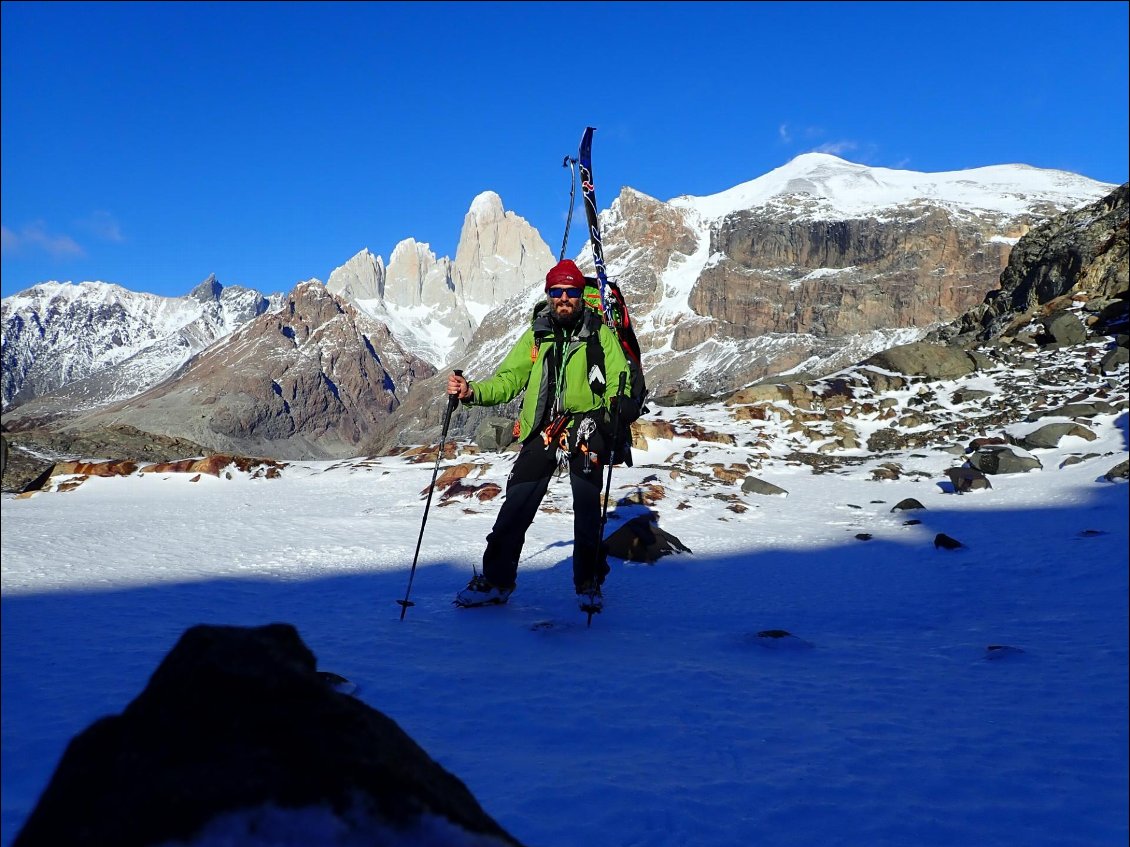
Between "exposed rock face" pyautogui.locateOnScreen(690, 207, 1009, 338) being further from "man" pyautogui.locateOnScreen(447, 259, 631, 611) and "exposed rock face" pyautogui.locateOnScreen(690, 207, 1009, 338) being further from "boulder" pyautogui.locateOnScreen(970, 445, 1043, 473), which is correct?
"man" pyautogui.locateOnScreen(447, 259, 631, 611)

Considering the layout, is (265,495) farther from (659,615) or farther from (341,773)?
(341,773)

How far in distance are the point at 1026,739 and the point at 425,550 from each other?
560 centimetres

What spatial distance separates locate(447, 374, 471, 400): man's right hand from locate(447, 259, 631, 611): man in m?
0.09

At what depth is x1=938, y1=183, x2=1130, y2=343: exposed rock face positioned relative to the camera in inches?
1153

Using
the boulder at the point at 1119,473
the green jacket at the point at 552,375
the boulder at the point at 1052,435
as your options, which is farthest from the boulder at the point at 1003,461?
the green jacket at the point at 552,375

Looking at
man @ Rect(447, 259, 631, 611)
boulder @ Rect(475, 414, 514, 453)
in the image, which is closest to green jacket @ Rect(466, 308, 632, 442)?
man @ Rect(447, 259, 631, 611)

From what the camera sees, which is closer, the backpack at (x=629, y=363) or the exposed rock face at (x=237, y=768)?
the exposed rock face at (x=237, y=768)

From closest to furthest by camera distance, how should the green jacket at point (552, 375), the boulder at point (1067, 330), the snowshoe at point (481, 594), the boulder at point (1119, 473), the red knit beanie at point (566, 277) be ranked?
1. the snowshoe at point (481, 594)
2. the red knit beanie at point (566, 277)
3. the green jacket at point (552, 375)
4. the boulder at point (1119, 473)
5. the boulder at point (1067, 330)

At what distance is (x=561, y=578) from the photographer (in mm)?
6789

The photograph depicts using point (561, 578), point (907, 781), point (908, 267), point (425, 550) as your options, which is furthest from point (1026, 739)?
point (908, 267)

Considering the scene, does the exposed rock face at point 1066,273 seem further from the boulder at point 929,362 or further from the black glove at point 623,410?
the black glove at point 623,410

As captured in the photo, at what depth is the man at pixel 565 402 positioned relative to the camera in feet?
19.0

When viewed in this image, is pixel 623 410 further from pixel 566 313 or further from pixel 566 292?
pixel 566 292

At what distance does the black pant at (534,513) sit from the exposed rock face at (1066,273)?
83.8 feet
